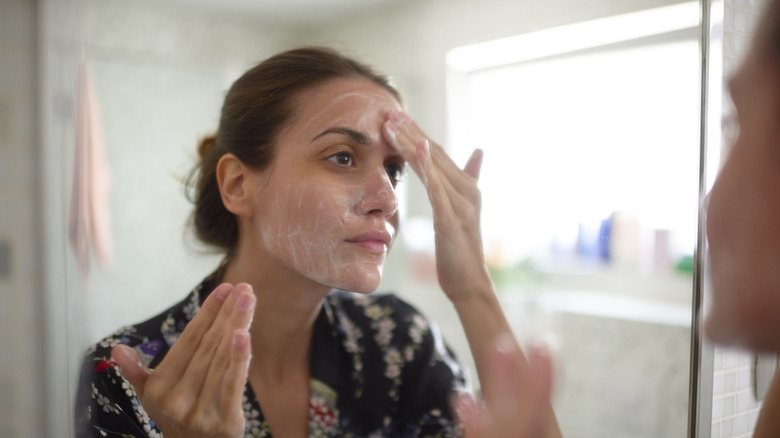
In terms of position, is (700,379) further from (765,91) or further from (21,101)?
(21,101)

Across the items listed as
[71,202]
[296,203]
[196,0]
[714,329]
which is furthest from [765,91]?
[196,0]

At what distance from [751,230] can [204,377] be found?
50 centimetres

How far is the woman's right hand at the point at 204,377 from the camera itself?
0.51 meters

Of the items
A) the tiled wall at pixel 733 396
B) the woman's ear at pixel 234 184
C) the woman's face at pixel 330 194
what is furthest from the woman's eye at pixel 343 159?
the tiled wall at pixel 733 396

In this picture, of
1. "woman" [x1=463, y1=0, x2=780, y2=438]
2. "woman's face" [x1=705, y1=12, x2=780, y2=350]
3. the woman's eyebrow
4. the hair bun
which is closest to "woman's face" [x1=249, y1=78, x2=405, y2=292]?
the woman's eyebrow

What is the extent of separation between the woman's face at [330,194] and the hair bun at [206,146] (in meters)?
0.11

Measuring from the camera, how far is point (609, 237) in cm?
87

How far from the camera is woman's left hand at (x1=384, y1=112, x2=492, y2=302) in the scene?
Answer: 0.72 metres

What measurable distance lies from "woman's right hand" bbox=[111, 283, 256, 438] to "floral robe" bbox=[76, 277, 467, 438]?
0.43 ft

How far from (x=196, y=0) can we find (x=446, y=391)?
0.65 m

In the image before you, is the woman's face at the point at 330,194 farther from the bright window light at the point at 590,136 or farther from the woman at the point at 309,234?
the bright window light at the point at 590,136

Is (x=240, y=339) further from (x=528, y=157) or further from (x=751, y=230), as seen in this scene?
(x=528, y=157)

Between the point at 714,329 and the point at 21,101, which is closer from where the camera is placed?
the point at 21,101

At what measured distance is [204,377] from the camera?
519 mm
